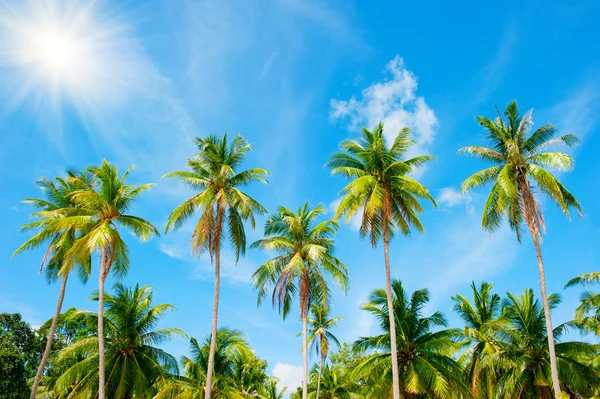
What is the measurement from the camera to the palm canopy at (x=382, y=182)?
21625mm

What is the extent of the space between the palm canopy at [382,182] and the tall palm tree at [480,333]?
7.48 metres

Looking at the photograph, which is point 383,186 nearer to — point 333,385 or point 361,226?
point 361,226

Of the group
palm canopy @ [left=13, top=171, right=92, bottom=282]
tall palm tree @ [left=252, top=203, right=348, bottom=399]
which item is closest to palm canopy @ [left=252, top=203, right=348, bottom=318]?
tall palm tree @ [left=252, top=203, right=348, bottom=399]

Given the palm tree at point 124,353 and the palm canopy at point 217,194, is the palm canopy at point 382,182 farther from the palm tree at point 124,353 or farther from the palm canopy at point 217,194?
the palm tree at point 124,353

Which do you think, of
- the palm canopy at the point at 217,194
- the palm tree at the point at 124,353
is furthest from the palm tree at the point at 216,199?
the palm tree at the point at 124,353

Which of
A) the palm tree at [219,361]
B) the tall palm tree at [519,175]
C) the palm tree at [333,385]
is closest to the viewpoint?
the tall palm tree at [519,175]

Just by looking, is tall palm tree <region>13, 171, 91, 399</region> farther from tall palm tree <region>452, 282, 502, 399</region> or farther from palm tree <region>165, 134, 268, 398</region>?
tall palm tree <region>452, 282, 502, 399</region>

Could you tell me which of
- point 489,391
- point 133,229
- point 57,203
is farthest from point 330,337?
point 57,203

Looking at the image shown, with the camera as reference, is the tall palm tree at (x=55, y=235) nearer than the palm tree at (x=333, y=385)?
Yes

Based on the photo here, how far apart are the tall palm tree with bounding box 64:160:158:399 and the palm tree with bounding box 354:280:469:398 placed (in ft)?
41.6

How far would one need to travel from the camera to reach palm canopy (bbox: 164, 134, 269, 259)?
73.4ft

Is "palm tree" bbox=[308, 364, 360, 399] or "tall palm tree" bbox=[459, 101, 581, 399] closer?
"tall palm tree" bbox=[459, 101, 581, 399]

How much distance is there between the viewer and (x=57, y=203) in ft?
85.5

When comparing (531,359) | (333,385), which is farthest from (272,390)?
(531,359)
